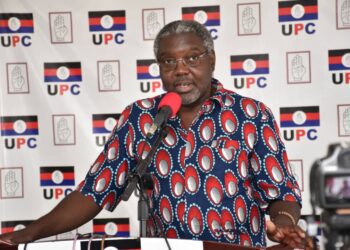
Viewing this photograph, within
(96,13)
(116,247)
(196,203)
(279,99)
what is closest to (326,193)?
(116,247)

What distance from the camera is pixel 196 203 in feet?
6.74

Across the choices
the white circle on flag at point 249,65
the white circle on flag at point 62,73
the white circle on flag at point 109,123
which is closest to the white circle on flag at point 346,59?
the white circle on flag at point 249,65

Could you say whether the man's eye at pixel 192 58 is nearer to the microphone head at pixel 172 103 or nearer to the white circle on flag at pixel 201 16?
the microphone head at pixel 172 103

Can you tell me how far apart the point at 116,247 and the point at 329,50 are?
2.09 meters

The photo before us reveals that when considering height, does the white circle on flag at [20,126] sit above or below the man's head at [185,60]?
below

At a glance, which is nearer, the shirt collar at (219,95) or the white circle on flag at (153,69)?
the shirt collar at (219,95)

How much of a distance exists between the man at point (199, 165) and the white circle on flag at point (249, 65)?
1.08 m

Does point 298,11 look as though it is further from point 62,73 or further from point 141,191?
point 141,191

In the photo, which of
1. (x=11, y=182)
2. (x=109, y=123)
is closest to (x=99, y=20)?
(x=109, y=123)

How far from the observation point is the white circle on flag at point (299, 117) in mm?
3295

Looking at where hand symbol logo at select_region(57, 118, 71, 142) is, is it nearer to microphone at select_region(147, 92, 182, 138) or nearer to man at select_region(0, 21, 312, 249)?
man at select_region(0, 21, 312, 249)

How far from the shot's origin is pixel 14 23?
339cm

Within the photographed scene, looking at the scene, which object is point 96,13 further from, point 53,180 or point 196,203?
point 196,203

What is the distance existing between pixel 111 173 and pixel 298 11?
1633 mm
